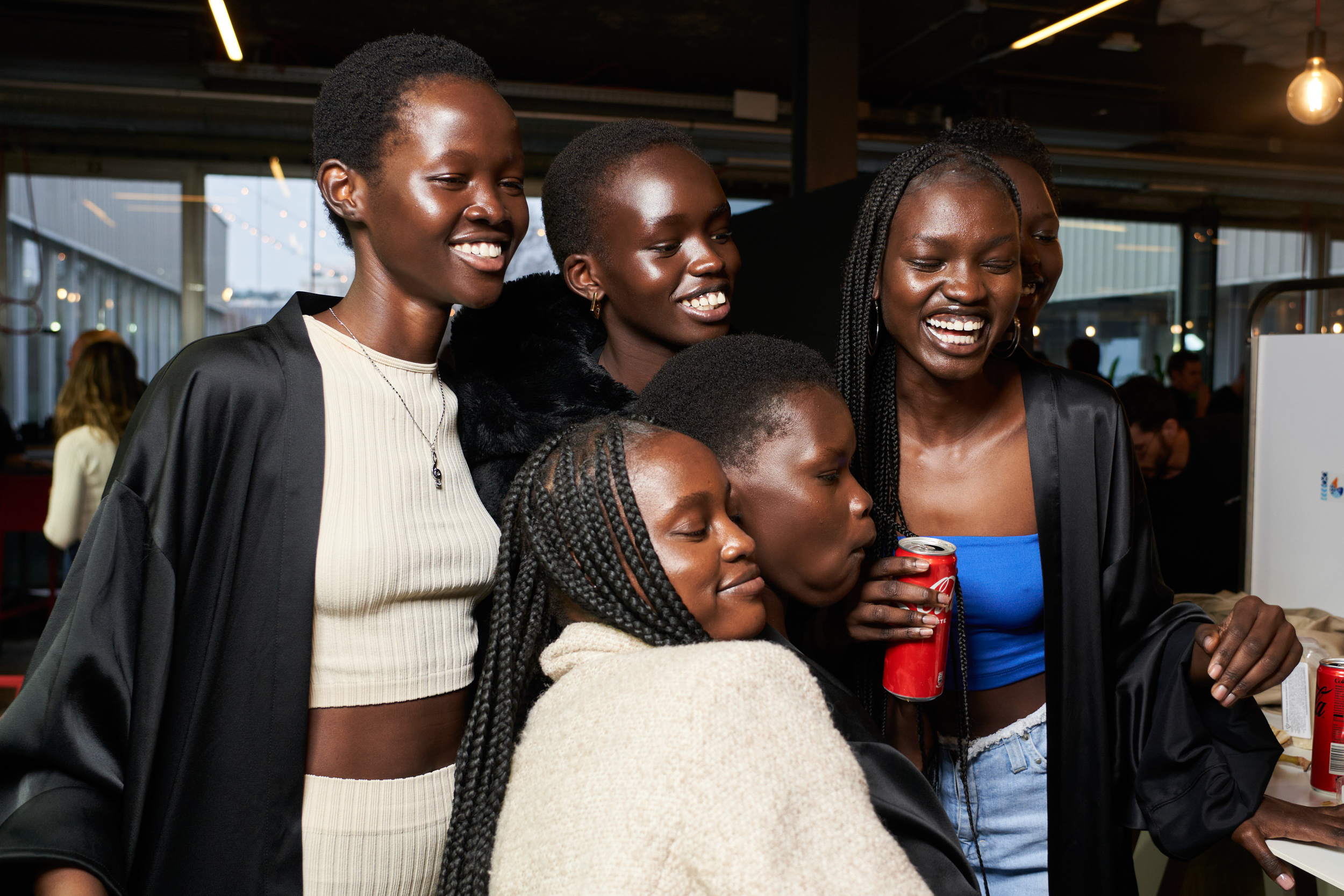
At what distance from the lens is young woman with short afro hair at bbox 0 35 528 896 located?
1.06 m

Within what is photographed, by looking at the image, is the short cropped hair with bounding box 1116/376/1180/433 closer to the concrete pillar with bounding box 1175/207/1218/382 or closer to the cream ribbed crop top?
the cream ribbed crop top

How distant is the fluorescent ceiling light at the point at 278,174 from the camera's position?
8.11 meters

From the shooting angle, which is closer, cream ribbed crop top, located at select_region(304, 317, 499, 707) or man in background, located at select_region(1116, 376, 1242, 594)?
cream ribbed crop top, located at select_region(304, 317, 499, 707)

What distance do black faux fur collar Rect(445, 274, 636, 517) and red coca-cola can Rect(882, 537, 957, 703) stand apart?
0.52m

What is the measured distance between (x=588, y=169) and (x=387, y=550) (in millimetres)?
798

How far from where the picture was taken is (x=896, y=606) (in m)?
1.29

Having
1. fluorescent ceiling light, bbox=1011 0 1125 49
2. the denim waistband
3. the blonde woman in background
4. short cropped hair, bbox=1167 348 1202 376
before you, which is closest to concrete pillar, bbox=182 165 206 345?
the blonde woman in background

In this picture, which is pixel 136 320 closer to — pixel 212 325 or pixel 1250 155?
pixel 212 325

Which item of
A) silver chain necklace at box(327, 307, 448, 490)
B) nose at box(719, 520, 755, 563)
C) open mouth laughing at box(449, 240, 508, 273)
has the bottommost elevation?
nose at box(719, 520, 755, 563)

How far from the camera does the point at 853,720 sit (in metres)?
1.07

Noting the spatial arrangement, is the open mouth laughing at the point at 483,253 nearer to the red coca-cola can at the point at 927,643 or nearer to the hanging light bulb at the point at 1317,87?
the red coca-cola can at the point at 927,643

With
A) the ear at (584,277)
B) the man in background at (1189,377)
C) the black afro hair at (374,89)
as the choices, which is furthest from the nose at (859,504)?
the man in background at (1189,377)

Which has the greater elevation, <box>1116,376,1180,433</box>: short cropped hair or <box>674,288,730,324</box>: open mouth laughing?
<box>674,288,730,324</box>: open mouth laughing

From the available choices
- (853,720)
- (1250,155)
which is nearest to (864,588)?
(853,720)
